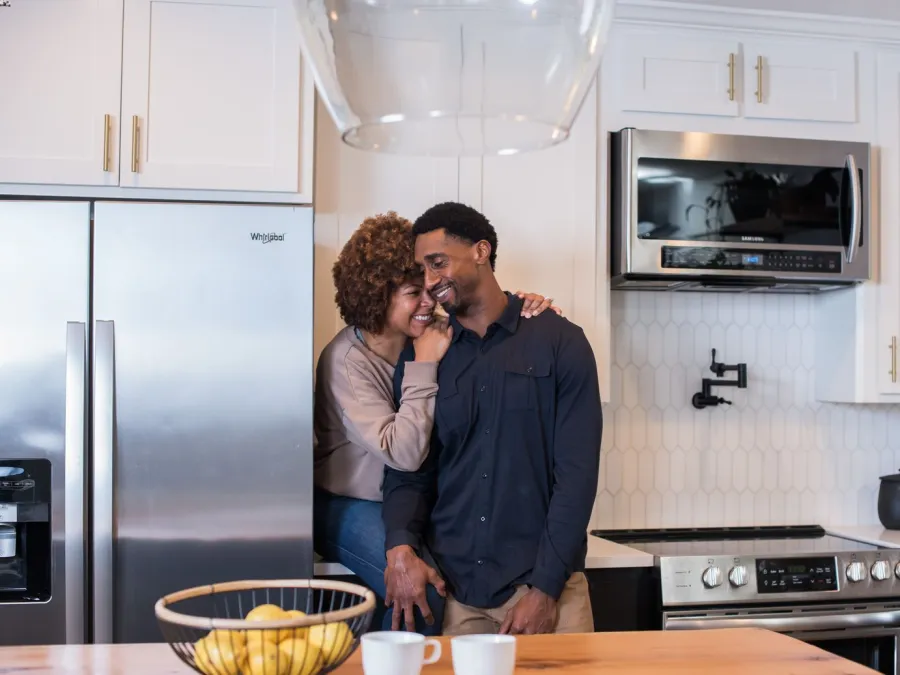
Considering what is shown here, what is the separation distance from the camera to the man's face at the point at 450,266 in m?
2.19

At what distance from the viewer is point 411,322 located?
237 centimetres

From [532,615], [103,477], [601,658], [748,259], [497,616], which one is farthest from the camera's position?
[748,259]

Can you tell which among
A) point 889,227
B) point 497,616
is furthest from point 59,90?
point 889,227

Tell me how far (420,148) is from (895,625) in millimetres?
2295

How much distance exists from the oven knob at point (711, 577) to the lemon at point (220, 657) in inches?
71.5

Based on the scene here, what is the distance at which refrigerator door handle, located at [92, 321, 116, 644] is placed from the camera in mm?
2240

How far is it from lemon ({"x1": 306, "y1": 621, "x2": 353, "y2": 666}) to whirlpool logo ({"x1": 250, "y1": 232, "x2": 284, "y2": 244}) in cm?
144

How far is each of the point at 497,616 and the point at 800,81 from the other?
1.92 meters

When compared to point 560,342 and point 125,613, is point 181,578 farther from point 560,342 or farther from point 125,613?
point 560,342

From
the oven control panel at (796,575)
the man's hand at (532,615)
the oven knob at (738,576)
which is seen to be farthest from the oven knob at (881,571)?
the man's hand at (532,615)

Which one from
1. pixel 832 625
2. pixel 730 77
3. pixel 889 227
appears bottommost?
pixel 832 625

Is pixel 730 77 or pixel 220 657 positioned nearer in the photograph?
pixel 220 657

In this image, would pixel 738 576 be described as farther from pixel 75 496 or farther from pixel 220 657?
pixel 220 657

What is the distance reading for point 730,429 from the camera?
3.24 meters
